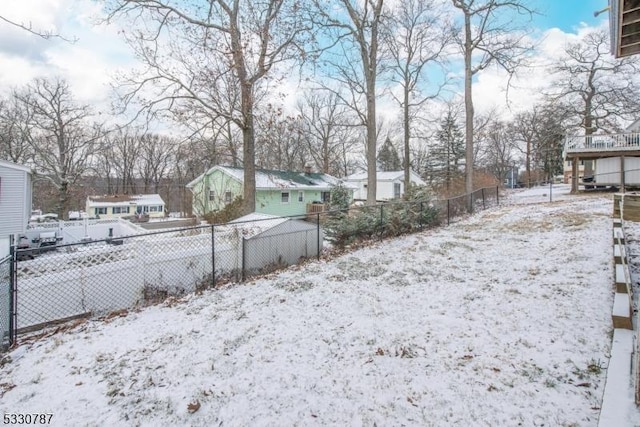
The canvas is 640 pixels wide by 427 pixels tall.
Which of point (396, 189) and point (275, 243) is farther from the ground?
point (396, 189)

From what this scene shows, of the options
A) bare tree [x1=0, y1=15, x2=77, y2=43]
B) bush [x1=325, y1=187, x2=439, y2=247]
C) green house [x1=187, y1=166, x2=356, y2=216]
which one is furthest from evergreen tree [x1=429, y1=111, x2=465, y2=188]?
bare tree [x1=0, y1=15, x2=77, y2=43]

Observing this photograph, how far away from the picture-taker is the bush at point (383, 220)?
8.45m

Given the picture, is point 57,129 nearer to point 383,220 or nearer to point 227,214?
point 227,214

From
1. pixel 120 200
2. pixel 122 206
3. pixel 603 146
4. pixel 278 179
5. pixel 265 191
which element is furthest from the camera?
pixel 120 200

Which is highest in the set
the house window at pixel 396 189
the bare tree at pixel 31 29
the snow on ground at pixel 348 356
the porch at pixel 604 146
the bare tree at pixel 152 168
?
the bare tree at pixel 152 168

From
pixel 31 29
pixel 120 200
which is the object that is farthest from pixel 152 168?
pixel 31 29

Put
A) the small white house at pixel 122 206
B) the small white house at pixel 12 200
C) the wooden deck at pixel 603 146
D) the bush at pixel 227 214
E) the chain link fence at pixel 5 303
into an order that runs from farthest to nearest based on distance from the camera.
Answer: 1. the small white house at pixel 122 206
2. the wooden deck at pixel 603 146
3. the bush at pixel 227 214
4. the small white house at pixel 12 200
5. the chain link fence at pixel 5 303

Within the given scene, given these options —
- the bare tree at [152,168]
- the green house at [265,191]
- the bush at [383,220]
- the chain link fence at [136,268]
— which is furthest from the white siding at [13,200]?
the bare tree at [152,168]

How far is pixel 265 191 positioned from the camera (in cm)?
1970

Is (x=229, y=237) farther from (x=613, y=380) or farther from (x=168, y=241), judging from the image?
(x=613, y=380)

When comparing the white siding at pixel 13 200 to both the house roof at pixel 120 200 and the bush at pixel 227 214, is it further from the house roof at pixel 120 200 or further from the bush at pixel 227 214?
the house roof at pixel 120 200

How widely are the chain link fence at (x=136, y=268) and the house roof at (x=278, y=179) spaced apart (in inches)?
422

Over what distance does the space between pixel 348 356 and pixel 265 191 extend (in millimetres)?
17201

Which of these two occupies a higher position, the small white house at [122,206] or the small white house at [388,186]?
the small white house at [388,186]
